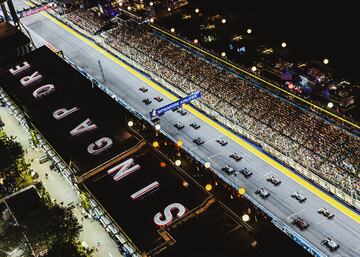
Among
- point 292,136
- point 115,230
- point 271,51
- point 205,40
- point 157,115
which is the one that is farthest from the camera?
point 205,40

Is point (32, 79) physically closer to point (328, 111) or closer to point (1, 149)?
point (1, 149)

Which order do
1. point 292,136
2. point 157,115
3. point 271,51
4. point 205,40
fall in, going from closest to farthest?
point 292,136 < point 157,115 < point 271,51 < point 205,40

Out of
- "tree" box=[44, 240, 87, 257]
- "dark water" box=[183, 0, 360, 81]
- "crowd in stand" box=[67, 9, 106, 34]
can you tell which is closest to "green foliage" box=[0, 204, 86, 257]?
"tree" box=[44, 240, 87, 257]

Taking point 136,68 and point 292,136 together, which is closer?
point 292,136

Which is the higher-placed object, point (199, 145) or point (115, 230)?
point (115, 230)

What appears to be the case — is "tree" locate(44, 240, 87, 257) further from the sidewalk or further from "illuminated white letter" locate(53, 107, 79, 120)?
"illuminated white letter" locate(53, 107, 79, 120)

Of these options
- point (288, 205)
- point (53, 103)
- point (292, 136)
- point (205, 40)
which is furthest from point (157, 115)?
point (205, 40)
